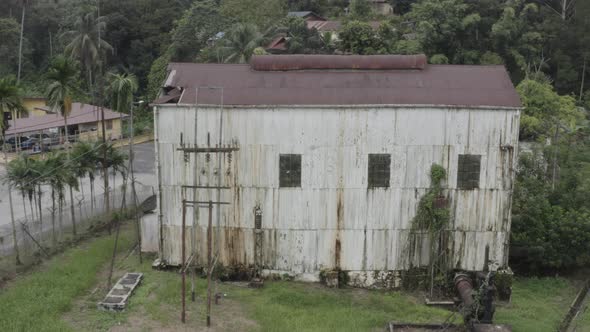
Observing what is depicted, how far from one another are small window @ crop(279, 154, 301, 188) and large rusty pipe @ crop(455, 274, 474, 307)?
652cm

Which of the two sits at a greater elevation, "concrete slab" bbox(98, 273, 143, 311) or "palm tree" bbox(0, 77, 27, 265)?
"palm tree" bbox(0, 77, 27, 265)

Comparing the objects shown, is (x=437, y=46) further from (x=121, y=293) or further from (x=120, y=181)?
(x=121, y=293)

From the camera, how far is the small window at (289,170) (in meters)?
20.5

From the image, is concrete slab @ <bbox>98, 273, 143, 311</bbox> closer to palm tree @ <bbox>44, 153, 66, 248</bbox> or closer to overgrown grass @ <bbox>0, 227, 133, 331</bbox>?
overgrown grass @ <bbox>0, 227, 133, 331</bbox>

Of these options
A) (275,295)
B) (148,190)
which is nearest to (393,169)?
(275,295)

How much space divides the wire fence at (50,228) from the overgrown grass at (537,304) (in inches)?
590

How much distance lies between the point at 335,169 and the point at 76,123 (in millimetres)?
32685

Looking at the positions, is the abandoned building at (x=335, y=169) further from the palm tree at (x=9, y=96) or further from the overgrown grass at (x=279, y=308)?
the palm tree at (x=9, y=96)

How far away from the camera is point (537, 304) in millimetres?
20750

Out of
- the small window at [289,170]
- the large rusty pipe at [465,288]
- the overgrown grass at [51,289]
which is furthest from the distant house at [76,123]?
the large rusty pipe at [465,288]

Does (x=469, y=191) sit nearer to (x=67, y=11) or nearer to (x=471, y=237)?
(x=471, y=237)

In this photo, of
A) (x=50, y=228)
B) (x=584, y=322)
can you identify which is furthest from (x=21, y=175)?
(x=584, y=322)

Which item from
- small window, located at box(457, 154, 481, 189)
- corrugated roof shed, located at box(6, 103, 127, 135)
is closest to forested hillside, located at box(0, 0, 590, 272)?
corrugated roof shed, located at box(6, 103, 127, 135)

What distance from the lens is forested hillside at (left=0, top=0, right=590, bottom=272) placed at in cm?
2422
